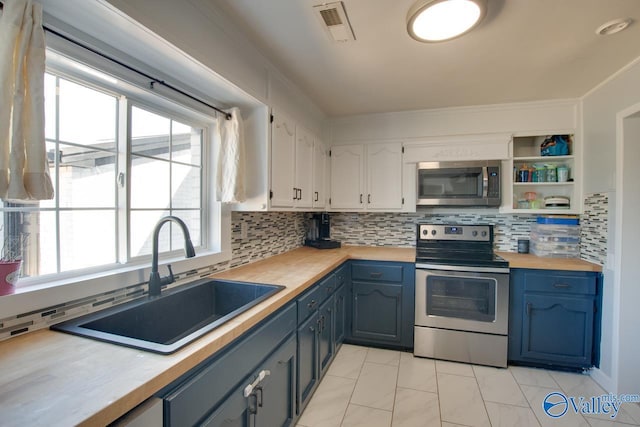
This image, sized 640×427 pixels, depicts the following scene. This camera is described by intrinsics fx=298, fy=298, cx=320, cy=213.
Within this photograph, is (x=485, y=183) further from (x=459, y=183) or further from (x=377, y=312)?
(x=377, y=312)

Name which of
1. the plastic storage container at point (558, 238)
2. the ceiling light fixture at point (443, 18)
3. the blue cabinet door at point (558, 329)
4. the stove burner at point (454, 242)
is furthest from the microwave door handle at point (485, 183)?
the ceiling light fixture at point (443, 18)

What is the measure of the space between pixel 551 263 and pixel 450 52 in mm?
1804

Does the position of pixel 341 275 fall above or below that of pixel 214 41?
below

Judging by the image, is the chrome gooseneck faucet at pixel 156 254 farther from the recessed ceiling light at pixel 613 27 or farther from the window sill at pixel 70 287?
the recessed ceiling light at pixel 613 27

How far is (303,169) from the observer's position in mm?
2512

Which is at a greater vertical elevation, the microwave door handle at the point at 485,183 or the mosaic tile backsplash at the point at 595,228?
the microwave door handle at the point at 485,183

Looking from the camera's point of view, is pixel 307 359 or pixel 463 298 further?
pixel 463 298

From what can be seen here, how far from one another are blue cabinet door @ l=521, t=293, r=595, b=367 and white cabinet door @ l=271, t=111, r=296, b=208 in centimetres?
206

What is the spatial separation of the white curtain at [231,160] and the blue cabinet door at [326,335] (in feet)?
3.16

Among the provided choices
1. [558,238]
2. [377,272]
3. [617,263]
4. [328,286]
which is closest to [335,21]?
[328,286]

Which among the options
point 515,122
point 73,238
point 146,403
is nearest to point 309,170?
point 73,238

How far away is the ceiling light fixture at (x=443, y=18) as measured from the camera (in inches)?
52.4

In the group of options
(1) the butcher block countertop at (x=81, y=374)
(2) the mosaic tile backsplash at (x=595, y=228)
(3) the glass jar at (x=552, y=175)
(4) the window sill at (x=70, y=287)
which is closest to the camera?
(1) the butcher block countertop at (x=81, y=374)

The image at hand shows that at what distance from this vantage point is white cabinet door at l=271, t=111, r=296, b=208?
2025 millimetres
